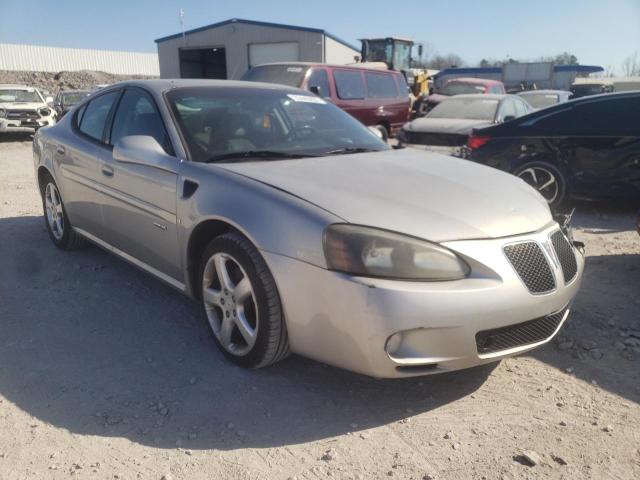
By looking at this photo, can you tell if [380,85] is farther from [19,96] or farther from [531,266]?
[531,266]

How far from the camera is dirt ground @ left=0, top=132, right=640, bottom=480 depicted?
2.24 metres

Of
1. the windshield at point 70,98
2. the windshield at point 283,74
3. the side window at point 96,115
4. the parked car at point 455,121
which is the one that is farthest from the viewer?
the windshield at point 70,98

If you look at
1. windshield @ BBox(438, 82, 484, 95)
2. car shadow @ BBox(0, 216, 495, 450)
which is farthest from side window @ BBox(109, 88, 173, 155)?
windshield @ BBox(438, 82, 484, 95)

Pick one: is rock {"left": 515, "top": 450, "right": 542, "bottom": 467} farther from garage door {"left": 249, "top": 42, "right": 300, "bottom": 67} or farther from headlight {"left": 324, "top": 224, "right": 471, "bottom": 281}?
garage door {"left": 249, "top": 42, "right": 300, "bottom": 67}

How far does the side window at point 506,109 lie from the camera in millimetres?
9339

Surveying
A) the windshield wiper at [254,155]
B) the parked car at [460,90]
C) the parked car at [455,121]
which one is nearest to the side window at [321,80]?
the parked car at [455,121]

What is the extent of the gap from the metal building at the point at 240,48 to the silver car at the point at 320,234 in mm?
26692

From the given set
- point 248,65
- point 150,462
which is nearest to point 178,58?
point 248,65

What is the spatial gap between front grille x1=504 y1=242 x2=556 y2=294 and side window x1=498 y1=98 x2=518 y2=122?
7.21 m

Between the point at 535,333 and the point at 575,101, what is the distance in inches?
187

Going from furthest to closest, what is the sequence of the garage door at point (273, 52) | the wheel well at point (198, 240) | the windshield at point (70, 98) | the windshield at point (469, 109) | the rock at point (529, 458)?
the garage door at point (273, 52) → the windshield at point (70, 98) → the windshield at point (469, 109) → the wheel well at point (198, 240) → the rock at point (529, 458)

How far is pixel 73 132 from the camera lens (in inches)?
177

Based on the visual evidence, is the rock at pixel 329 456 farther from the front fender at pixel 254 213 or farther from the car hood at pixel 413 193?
the car hood at pixel 413 193

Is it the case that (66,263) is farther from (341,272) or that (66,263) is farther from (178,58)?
(178,58)
